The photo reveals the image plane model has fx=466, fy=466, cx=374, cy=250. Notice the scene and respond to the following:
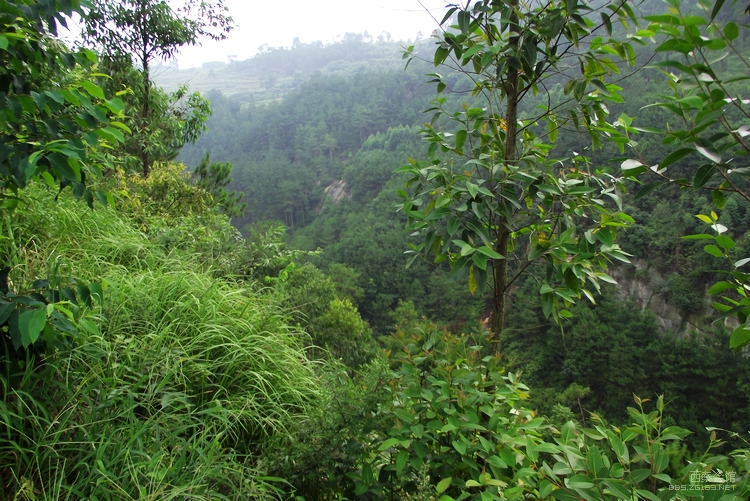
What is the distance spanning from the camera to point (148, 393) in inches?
66.1

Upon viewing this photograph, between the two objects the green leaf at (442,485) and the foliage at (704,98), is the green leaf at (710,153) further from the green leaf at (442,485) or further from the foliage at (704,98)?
the green leaf at (442,485)

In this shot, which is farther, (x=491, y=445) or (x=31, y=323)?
(x=491, y=445)

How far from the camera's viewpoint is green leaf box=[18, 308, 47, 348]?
1.09 m

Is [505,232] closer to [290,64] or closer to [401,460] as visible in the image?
[401,460]

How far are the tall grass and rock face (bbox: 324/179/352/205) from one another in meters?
43.1

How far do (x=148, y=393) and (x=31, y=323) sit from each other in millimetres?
667

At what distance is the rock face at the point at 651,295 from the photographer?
23141 millimetres

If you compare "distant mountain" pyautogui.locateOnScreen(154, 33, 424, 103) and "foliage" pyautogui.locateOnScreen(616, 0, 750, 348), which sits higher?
"distant mountain" pyautogui.locateOnScreen(154, 33, 424, 103)

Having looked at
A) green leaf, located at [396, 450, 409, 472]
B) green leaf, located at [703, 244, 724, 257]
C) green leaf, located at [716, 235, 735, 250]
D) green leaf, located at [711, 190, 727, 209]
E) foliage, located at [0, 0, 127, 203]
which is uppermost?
foliage, located at [0, 0, 127, 203]

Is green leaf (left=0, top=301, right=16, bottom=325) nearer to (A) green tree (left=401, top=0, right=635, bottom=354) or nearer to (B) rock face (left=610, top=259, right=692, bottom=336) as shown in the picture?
(A) green tree (left=401, top=0, right=635, bottom=354)

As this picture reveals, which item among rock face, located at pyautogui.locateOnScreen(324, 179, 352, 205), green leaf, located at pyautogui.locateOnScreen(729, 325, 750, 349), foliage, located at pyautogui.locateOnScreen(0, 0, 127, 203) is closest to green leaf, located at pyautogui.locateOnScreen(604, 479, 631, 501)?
green leaf, located at pyautogui.locateOnScreen(729, 325, 750, 349)

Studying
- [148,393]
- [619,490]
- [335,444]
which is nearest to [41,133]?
[148,393]

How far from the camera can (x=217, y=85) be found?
327 feet

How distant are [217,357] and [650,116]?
107 feet
